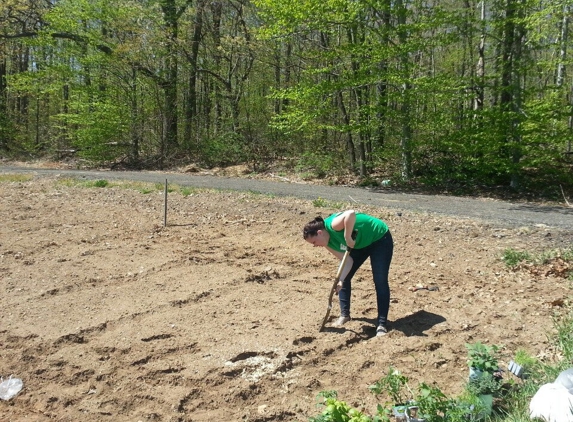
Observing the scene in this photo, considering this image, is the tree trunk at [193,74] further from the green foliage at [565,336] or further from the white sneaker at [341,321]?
the green foliage at [565,336]

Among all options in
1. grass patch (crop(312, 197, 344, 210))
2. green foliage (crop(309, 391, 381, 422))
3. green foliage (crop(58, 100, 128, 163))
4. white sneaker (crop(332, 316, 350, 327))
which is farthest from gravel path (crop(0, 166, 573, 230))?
green foliage (crop(58, 100, 128, 163))

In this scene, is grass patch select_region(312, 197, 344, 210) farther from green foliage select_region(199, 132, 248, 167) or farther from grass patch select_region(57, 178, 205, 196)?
green foliage select_region(199, 132, 248, 167)

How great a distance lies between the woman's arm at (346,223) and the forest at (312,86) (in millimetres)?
9314

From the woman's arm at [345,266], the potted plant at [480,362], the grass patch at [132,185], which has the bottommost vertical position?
the potted plant at [480,362]

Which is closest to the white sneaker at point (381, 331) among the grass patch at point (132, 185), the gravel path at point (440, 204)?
the gravel path at point (440, 204)

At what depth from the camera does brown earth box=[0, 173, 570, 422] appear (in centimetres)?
380

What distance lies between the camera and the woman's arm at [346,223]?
167 inches

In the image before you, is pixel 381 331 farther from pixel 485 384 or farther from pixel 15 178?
pixel 15 178

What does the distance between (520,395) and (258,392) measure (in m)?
1.82

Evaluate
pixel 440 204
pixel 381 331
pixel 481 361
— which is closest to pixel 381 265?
pixel 381 331

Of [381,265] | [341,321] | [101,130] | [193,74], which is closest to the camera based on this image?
[381,265]

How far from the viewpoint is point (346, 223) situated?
425 cm

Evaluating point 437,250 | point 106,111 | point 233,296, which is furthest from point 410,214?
point 106,111

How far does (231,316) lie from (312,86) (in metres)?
10.3
